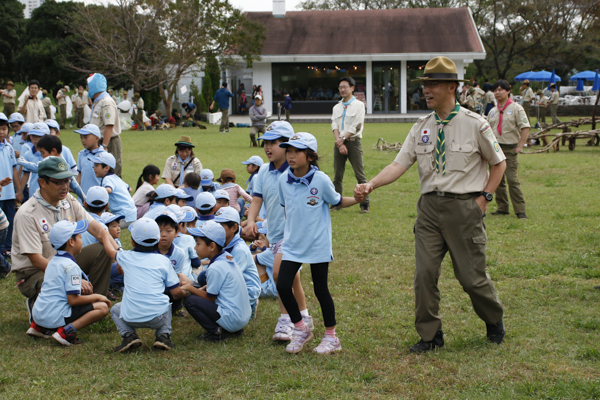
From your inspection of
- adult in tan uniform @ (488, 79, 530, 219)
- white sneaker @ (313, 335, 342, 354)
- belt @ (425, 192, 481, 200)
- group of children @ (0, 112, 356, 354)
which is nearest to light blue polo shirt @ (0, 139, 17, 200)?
group of children @ (0, 112, 356, 354)

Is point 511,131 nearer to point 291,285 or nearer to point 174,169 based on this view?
point 174,169

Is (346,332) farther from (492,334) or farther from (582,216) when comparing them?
(582,216)

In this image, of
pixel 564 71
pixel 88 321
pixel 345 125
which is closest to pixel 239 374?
pixel 88 321

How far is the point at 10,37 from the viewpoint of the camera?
37.6 metres

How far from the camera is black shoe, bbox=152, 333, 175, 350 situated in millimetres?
4508

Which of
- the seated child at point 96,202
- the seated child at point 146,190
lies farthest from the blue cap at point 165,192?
the seated child at point 96,202

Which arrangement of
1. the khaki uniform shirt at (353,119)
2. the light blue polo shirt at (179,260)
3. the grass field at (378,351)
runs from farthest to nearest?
the khaki uniform shirt at (353,119), the light blue polo shirt at (179,260), the grass field at (378,351)

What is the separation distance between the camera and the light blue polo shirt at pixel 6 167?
23.4 feet

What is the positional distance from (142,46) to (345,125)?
2197cm

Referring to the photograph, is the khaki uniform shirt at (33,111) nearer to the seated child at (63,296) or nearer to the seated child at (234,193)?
the seated child at (234,193)

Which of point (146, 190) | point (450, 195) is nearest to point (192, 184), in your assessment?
point (146, 190)

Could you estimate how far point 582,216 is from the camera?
927 centimetres

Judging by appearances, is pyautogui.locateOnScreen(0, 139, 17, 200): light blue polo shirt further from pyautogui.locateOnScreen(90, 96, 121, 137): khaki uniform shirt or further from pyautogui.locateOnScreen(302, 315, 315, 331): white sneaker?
pyautogui.locateOnScreen(302, 315, 315, 331): white sneaker

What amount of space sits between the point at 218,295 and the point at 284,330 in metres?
0.64
